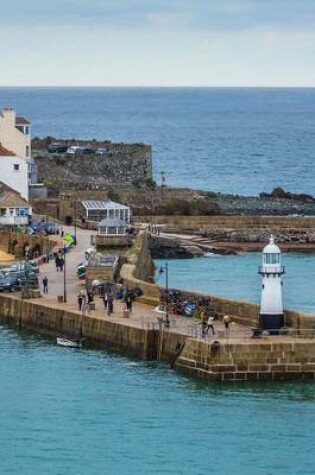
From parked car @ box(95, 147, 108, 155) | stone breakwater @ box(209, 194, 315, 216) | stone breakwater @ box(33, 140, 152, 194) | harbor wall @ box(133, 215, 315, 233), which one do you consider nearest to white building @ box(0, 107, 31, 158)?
stone breakwater @ box(33, 140, 152, 194)

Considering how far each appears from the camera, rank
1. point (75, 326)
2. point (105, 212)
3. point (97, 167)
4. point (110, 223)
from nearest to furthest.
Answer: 1. point (75, 326)
2. point (110, 223)
3. point (105, 212)
4. point (97, 167)

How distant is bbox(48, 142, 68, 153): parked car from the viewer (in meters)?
119

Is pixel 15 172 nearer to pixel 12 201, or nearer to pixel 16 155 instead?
pixel 16 155

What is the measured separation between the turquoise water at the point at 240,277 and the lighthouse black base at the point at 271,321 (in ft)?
43.9

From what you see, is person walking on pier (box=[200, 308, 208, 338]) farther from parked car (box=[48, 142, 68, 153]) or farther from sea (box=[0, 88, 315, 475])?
parked car (box=[48, 142, 68, 153])

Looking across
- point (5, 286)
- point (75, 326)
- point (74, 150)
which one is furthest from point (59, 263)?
point (74, 150)

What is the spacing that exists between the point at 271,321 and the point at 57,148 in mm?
71830

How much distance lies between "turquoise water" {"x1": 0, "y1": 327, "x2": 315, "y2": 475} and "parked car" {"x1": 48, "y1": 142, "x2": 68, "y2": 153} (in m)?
67.6

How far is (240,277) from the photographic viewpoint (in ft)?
247

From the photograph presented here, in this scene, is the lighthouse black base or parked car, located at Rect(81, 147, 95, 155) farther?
parked car, located at Rect(81, 147, 95, 155)

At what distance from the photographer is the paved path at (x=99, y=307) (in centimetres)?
5047

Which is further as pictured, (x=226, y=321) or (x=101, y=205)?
(x=101, y=205)

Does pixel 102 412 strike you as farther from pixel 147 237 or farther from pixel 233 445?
pixel 147 237

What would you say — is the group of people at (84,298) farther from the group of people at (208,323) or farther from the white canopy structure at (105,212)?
the white canopy structure at (105,212)
